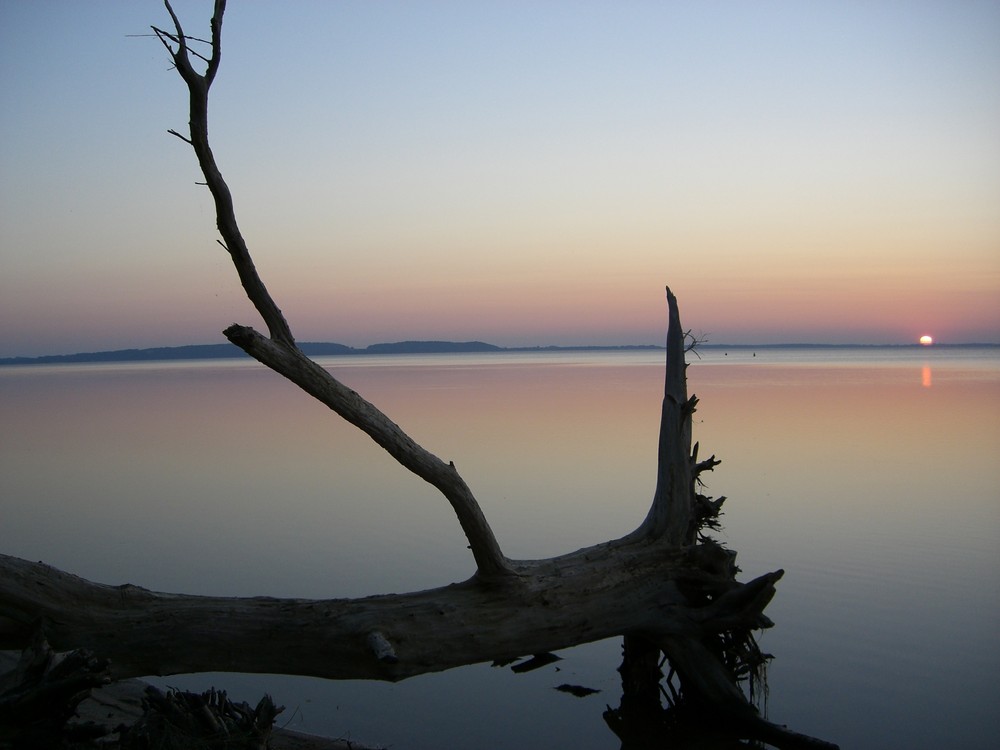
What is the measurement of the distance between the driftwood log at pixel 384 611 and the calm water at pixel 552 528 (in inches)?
29.2

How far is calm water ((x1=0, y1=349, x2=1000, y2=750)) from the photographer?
20.5 feet

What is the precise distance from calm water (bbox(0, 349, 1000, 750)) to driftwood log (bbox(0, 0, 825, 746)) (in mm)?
741

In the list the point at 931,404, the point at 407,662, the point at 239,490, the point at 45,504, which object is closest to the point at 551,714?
the point at 407,662

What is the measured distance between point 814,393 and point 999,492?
1980 centimetres

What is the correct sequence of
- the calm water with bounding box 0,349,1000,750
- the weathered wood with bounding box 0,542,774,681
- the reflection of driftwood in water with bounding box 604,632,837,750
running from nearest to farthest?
the weathered wood with bounding box 0,542,774,681
the reflection of driftwood in water with bounding box 604,632,837,750
the calm water with bounding box 0,349,1000,750

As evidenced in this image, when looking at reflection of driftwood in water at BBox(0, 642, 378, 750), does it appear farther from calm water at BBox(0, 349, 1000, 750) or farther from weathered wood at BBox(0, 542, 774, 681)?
calm water at BBox(0, 349, 1000, 750)

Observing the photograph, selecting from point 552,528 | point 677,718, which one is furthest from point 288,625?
point 552,528

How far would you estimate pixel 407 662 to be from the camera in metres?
5.28

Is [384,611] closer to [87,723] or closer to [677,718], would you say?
[87,723]

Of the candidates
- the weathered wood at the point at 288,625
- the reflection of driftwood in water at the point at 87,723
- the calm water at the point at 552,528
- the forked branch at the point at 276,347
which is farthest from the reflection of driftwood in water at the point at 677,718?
the reflection of driftwood in water at the point at 87,723

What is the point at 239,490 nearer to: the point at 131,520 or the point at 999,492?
the point at 131,520

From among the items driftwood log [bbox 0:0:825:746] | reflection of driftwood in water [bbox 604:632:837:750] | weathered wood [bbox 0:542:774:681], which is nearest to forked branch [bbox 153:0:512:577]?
driftwood log [bbox 0:0:825:746]

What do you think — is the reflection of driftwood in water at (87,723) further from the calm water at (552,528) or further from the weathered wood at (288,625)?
the calm water at (552,528)

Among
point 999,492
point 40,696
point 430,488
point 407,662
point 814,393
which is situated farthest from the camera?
point 814,393
